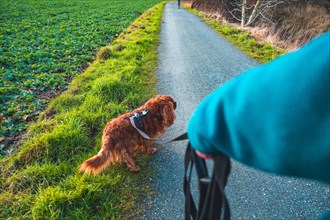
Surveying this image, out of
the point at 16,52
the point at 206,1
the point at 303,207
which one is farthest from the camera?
the point at 206,1

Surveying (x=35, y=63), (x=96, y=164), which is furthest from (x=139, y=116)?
(x=35, y=63)

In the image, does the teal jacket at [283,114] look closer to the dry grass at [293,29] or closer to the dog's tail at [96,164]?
the dog's tail at [96,164]

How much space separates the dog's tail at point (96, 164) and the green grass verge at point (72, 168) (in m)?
0.15

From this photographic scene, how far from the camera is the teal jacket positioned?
84 cm

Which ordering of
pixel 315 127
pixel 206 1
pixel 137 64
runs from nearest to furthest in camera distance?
pixel 315 127, pixel 137 64, pixel 206 1

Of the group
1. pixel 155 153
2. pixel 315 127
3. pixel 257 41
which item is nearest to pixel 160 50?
pixel 257 41

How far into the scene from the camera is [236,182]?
2.96m

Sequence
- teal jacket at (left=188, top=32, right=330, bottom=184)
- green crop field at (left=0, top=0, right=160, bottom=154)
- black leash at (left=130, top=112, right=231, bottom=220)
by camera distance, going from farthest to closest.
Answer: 1. green crop field at (left=0, top=0, right=160, bottom=154)
2. black leash at (left=130, top=112, right=231, bottom=220)
3. teal jacket at (left=188, top=32, right=330, bottom=184)

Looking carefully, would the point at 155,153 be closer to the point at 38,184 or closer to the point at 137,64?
the point at 38,184

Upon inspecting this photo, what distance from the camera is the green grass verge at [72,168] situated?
2562 millimetres

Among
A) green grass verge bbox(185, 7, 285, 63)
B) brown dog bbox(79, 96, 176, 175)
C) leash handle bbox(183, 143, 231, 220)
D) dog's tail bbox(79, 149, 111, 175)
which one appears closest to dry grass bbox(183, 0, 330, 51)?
green grass verge bbox(185, 7, 285, 63)

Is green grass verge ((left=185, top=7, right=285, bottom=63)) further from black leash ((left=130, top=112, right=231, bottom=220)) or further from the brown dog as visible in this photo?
black leash ((left=130, top=112, right=231, bottom=220))

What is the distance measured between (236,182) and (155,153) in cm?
119

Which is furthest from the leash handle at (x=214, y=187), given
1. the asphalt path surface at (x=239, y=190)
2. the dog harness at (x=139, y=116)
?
the dog harness at (x=139, y=116)
